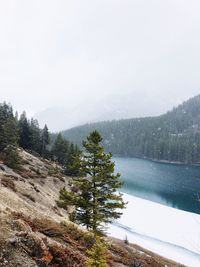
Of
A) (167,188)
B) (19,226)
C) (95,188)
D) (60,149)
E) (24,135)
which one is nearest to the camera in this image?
(19,226)

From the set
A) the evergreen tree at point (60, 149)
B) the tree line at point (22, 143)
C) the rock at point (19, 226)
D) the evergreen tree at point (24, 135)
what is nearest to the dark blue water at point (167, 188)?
the evergreen tree at point (60, 149)

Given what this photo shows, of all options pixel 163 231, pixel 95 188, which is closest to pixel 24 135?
pixel 163 231

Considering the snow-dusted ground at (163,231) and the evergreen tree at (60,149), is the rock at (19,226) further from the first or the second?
the evergreen tree at (60,149)

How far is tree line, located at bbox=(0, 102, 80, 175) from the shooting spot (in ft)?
198

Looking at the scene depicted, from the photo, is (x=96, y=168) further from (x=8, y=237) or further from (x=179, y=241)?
(x=179, y=241)

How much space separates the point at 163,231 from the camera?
6122 cm

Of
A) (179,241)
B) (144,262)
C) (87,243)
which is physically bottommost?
(179,241)

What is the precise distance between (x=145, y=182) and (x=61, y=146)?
41.0 m

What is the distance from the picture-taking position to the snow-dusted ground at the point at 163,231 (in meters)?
50.2

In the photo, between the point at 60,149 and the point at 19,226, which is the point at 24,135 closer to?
the point at 60,149

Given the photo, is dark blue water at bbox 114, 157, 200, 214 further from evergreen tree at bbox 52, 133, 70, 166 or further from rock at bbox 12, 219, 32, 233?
rock at bbox 12, 219, 32, 233

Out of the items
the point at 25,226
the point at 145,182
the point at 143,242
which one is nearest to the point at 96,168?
the point at 25,226

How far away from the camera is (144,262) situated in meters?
27.5

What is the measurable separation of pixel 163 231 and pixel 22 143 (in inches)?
2182
